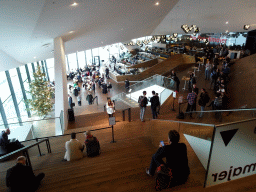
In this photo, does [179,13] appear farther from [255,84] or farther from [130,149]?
[130,149]

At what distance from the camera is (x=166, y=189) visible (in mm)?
2775

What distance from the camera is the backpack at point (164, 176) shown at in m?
2.66

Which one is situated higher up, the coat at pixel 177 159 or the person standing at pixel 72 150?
the coat at pixel 177 159

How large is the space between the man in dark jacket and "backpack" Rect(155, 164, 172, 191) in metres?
2.20

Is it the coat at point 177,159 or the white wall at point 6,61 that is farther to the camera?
the white wall at point 6,61

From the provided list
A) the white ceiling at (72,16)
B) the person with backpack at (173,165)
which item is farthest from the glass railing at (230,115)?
the white ceiling at (72,16)

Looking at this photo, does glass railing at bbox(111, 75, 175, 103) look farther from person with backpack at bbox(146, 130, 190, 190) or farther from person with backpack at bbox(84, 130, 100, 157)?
person with backpack at bbox(146, 130, 190, 190)

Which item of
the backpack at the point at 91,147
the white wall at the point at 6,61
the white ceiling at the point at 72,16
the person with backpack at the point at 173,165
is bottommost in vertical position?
the backpack at the point at 91,147

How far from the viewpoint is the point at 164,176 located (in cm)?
267

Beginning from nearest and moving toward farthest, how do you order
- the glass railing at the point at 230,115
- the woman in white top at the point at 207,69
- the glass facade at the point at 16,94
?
the glass railing at the point at 230,115 → the glass facade at the point at 16,94 → the woman in white top at the point at 207,69

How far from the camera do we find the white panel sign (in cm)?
235

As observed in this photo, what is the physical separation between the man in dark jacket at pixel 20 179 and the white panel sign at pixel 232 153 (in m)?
2.89

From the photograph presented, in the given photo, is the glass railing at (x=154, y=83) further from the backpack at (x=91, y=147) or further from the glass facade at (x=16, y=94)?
the backpack at (x=91, y=147)

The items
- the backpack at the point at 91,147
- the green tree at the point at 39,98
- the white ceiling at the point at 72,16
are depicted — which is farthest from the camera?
the green tree at the point at 39,98
